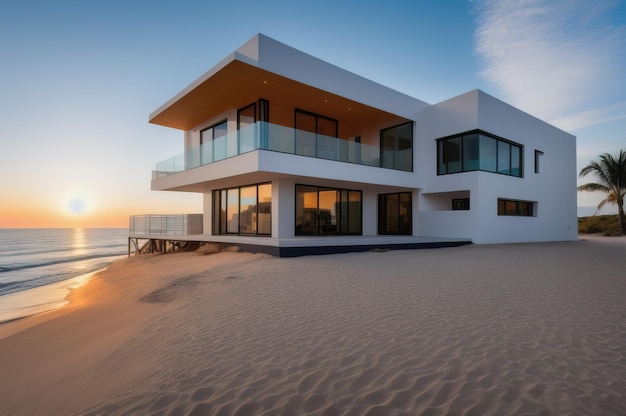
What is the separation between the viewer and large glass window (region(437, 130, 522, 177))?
14883mm

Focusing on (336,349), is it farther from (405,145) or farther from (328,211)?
(405,145)

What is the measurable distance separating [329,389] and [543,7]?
1576 cm

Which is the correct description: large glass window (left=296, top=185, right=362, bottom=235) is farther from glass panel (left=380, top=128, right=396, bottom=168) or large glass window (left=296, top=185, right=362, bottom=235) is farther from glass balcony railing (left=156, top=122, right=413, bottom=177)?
glass panel (left=380, top=128, right=396, bottom=168)

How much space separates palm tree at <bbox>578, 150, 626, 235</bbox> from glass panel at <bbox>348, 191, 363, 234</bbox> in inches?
904

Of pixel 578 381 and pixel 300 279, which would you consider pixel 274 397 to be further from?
pixel 300 279

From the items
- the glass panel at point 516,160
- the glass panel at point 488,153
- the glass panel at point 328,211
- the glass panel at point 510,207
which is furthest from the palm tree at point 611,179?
the glass panel at point 328,211

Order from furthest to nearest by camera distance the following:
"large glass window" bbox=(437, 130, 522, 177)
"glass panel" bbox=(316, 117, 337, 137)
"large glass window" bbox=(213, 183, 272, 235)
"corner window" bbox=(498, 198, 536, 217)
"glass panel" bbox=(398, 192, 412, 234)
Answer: "glass panel" bbox=(398, 192, 412, 234) < "corner window" bbox=(498, 198, 536, 217) < "glass panel" bbox=(316, 117, 337, 137) < "large glass window" bbox=(437, 130, 522, 177) < "large glass window" bbox=(213, 183, 272, 235)

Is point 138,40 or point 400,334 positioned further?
point 138,40

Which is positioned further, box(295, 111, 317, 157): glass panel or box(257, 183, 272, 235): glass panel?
box(257, 183, 272, 235): glass panel

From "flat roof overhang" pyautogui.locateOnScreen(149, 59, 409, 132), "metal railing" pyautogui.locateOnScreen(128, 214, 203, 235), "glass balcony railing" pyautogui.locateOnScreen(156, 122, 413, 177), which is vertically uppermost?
"flat roof overhang" pyautogui.locateOnScreen(149, 59, 409, 132)

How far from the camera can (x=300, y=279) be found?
23.5 feet

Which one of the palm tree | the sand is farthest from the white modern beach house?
the palm tree

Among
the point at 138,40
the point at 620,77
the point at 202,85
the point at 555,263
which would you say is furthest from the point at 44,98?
the point at 620,77

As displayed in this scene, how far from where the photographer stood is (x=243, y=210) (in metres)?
14.8
